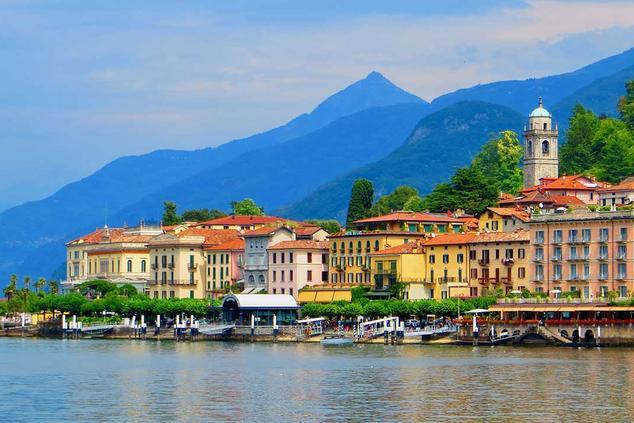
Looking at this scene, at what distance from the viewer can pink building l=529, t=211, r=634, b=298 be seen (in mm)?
123750

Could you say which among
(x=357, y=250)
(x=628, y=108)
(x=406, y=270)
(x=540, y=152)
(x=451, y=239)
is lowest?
(x=406, y=270)

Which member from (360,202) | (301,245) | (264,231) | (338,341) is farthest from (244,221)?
(338,341)

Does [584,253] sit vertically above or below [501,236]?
below

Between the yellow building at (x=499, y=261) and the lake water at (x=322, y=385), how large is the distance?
14.3 m

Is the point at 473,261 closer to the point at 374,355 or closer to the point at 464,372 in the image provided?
the point at 374,355

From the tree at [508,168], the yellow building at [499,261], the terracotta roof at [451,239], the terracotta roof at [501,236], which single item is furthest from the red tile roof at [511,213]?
the tree at [508,168]

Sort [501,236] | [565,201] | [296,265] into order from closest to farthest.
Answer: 1. [501,236]
2. [565,201]
3. [296,265]

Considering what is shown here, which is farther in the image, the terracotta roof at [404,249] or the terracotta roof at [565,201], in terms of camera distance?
the terracotta roof at [565,201]

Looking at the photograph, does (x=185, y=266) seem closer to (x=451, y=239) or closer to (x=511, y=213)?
(x=451, y=239)

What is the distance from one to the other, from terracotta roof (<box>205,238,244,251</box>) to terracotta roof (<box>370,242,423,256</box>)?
23.5m

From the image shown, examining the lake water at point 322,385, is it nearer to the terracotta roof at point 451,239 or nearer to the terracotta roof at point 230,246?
the terracotta roof at point 451,239

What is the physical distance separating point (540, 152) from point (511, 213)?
3400 cm

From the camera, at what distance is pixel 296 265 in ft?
509

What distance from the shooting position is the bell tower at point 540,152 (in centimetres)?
17188
